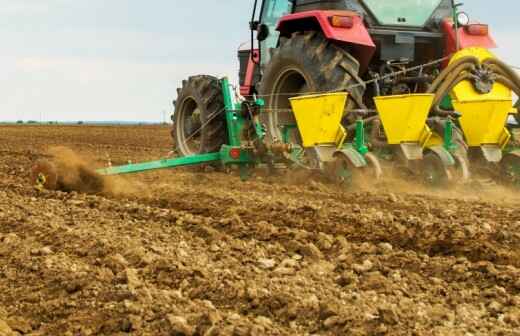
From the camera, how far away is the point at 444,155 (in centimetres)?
628

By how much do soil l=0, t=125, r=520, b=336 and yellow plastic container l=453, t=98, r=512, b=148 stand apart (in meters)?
0.77

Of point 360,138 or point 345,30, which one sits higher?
point 345,30

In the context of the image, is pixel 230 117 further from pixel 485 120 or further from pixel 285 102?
pixel 485 120

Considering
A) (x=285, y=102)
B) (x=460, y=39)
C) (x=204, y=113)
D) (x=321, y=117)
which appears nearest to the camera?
(x=321, y=117)

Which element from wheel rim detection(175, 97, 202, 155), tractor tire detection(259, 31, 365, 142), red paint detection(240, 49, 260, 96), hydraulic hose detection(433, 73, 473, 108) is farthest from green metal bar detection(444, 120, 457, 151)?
wheel rim detection(175, 97, 202, 155)

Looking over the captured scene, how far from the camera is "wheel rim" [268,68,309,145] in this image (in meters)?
7.55

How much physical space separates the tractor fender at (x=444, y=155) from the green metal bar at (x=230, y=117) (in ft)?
6.69

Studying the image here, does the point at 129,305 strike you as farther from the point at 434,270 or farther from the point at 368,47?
the point at 368,47

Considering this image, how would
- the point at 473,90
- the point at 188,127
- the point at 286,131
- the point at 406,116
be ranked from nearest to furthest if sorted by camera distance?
1. the point at 406,116
2. the point at 473,90
3. the point at 286,131
4. the point at 188,127

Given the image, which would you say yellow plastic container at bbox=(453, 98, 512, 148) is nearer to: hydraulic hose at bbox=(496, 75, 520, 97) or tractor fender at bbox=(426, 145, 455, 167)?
hydraulic hose at bbox=(496, 75, 520, 97)

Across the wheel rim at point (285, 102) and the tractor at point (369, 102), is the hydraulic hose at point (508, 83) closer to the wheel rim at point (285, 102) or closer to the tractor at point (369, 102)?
the tractor at point (369, 102)

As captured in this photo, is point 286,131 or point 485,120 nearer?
point 485,120

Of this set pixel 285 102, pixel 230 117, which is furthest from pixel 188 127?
pixel 285 102

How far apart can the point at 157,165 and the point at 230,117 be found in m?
0.99
